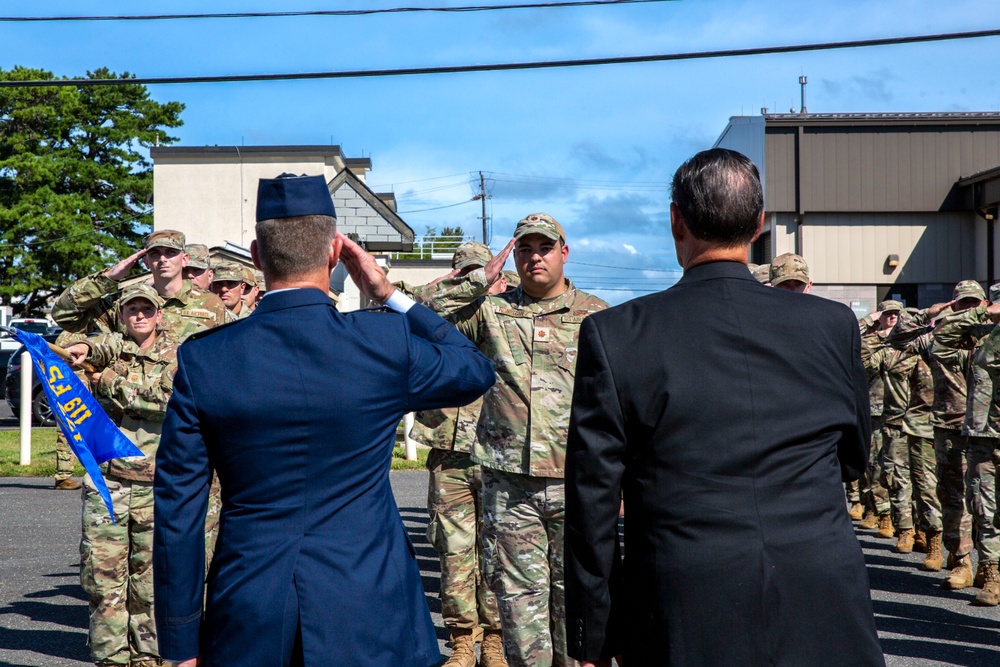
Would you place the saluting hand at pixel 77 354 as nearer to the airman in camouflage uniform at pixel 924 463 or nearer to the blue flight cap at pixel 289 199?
the blue flight cap at pixel 289 199

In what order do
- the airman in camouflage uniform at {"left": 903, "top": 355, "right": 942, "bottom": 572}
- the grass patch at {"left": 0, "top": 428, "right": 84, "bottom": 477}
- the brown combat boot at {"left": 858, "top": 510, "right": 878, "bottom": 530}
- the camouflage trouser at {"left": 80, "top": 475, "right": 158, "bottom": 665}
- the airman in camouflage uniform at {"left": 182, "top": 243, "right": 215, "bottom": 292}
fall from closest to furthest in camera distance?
the camouflage trouser at {"left": 80, "top": 475, "right": 158, "bottom": 665}
the airman in camouflage uniform at {"left": 182, "top": 243, "right": 215, "bottom": 292}
the airman in camouflage uniform at {"left": 903, "top": 355, "right": 942, "bottom": 572}
the brown combat boot at {"left": 858, "top": 510, "right": 878, "bottom": 530}
the grass patch at {"left": 0, "top": 428, "right": 84, "bottom": 477}

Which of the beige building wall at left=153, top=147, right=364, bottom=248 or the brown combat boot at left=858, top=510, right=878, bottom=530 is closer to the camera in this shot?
the brown combat boot at left=858, top=510, right=878, bottom=530

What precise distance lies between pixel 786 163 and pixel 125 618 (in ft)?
81.7

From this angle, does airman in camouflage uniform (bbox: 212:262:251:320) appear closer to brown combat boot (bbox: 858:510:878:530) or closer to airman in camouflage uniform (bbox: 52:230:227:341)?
airman in camouflage uniform (bbox: 52:230:227:341)

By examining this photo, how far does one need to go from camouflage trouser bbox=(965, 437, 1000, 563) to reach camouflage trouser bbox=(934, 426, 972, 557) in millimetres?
776

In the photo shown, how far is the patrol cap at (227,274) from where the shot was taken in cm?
859

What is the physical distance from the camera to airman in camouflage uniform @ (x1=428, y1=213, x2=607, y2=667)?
5.17 metres

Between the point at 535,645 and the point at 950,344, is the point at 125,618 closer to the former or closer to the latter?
the point at 535,645

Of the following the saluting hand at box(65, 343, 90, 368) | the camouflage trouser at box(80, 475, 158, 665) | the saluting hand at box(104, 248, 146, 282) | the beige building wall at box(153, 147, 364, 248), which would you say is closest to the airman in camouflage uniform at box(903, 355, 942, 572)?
the camouflage trouser at box(80, 475, 158, 665)

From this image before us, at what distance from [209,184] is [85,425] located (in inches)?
1698

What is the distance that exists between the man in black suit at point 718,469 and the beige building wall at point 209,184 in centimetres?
4507

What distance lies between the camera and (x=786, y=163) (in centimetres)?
2783

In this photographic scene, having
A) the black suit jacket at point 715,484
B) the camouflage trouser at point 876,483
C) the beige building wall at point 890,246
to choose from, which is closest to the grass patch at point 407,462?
the camouflage trouser at point 876,483

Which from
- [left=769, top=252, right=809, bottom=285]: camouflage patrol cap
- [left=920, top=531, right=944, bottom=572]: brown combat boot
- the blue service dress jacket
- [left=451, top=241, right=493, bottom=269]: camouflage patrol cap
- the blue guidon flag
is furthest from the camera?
[left=920, top=531, right=944, bottom=572]: brown combat boot
